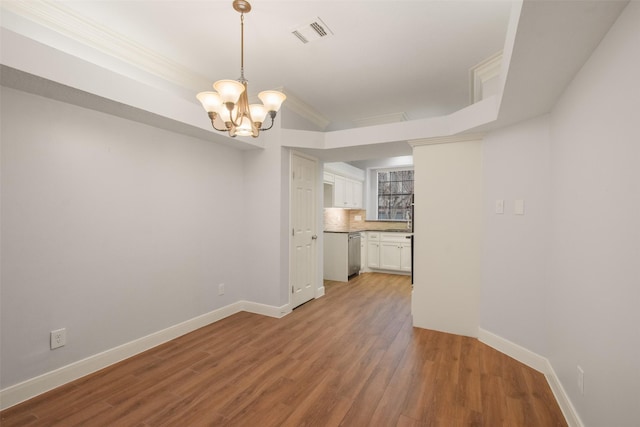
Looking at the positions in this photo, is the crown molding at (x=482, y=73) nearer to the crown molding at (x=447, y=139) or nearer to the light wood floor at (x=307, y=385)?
the crown molding at (x=447, y=139)

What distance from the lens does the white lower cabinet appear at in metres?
5.85

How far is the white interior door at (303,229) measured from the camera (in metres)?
3.86

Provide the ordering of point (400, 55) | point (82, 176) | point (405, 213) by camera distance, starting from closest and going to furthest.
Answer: point (82, 176) < point (400, 55) < point (405, 213)

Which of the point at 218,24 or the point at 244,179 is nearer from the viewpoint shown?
the point at 218,24

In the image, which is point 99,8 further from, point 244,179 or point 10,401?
point 10,401

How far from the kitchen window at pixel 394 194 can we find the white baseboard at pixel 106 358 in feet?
13.9

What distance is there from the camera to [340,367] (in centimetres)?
242

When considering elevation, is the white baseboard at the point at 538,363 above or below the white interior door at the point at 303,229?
below

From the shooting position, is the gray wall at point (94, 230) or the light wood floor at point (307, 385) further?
the gray wall at point (94, 230)

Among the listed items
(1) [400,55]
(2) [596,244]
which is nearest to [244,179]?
(1) [400,55]

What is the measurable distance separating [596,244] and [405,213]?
546 centimetres

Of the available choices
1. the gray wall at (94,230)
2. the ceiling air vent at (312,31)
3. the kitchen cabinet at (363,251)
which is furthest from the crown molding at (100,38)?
the kitchen cabinet at (363,251)

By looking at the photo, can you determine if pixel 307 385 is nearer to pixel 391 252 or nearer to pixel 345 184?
pixel 391 252

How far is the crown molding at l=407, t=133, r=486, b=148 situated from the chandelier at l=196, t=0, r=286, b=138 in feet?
5.85
